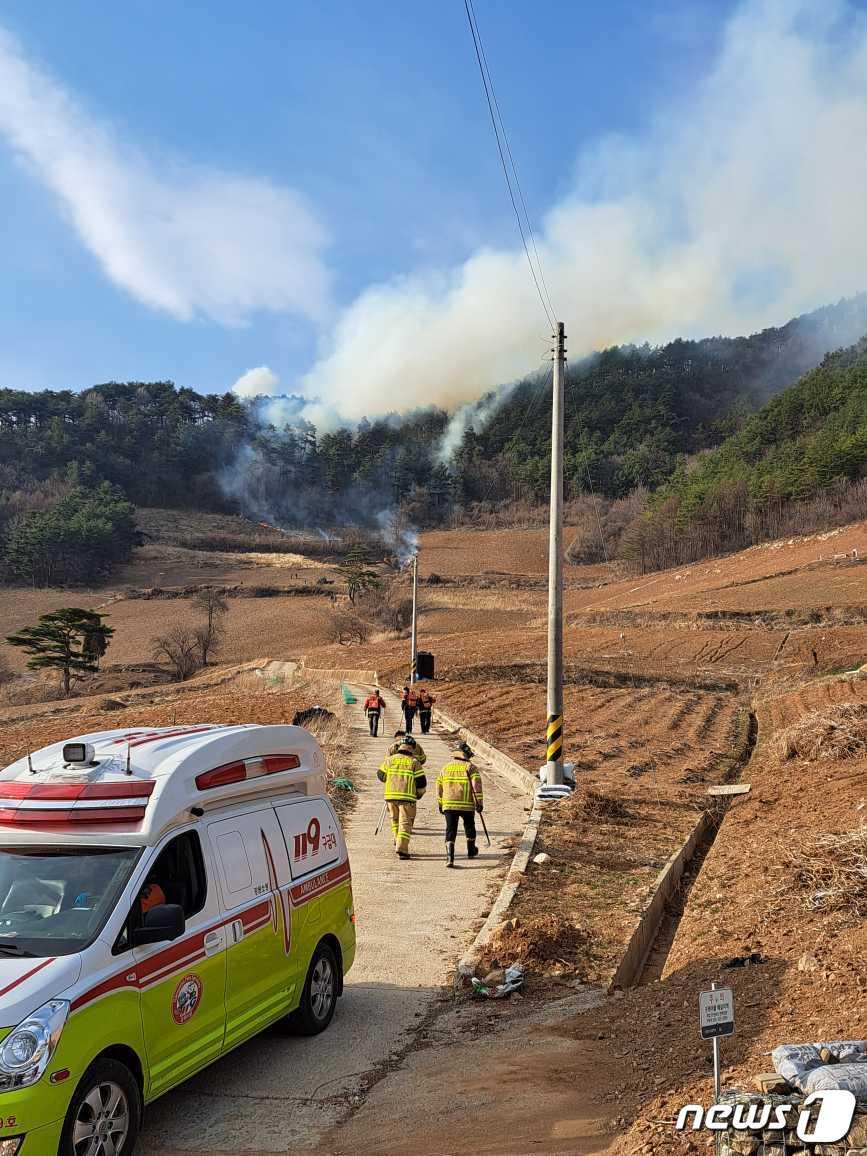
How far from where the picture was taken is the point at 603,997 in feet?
27.9

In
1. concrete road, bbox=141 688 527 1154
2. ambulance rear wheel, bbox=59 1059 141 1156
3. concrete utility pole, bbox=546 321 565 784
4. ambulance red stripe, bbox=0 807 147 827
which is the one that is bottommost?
concrete road, bbox=141 688 527 1154

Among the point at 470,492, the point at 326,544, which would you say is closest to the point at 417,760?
the point at 326,544

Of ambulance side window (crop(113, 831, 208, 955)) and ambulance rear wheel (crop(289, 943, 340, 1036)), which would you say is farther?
ambulance rear wheel (crop(289, 943, 340, 1036))

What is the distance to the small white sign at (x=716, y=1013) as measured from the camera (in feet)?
16.6

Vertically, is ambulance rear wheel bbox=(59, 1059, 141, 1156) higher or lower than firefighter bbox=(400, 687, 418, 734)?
lower

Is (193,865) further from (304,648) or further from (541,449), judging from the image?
(541,449)

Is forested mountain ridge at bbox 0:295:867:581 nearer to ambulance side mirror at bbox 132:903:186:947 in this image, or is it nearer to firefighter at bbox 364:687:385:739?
firefighter at bbox 364:687:385:739

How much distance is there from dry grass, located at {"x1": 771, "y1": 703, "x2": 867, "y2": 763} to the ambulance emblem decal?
1415 centimetres

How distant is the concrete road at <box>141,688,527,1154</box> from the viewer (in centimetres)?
611

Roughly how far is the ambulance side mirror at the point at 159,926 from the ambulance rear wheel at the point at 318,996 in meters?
2.14

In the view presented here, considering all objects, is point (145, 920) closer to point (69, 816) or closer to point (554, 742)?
point (69, 816)

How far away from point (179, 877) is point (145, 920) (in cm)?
64

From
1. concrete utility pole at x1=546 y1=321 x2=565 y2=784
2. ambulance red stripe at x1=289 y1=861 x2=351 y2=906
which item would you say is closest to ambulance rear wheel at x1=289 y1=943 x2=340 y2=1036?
ambulance red stripe at x1=289 y1=861 x2=351 y2=906

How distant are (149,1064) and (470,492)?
164 metres
